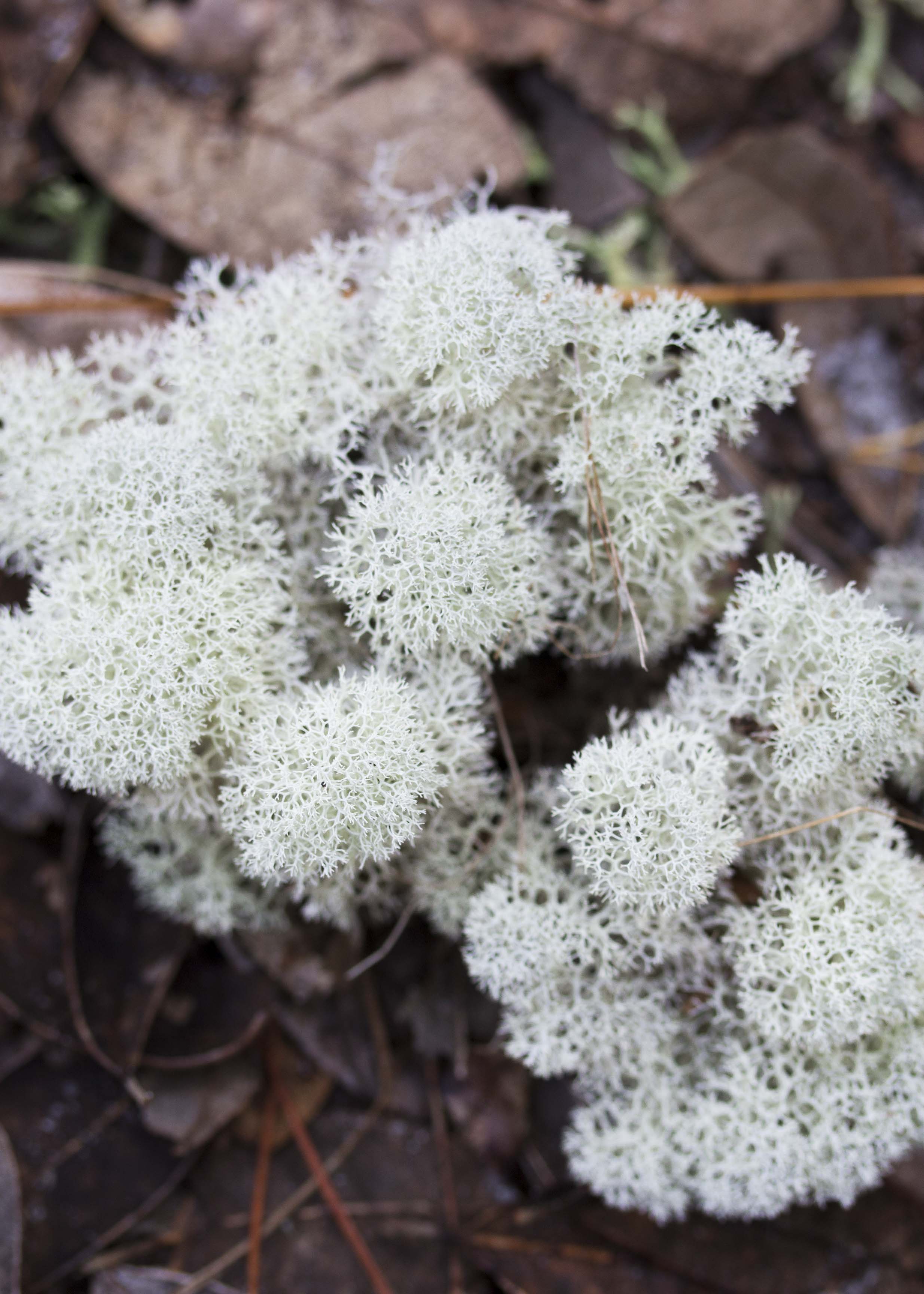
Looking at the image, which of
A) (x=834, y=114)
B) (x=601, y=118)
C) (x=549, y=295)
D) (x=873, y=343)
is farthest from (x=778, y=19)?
(x=549, y=295)

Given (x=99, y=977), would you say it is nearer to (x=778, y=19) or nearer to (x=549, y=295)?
(x=549, y=295)

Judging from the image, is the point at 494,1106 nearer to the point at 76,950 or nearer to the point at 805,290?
the point at 76,950

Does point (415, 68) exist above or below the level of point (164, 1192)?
above

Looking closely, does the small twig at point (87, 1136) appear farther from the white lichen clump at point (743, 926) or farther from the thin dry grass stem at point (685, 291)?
the thin dry grass stem at point (685, 291)

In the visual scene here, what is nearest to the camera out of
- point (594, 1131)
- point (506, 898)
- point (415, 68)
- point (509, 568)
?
point (509, 568)

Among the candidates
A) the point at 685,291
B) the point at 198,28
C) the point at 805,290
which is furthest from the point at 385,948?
the point at 198,28

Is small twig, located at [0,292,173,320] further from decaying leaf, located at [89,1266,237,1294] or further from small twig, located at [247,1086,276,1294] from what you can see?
decaying leaf, located at [89,1266,237,1294]
